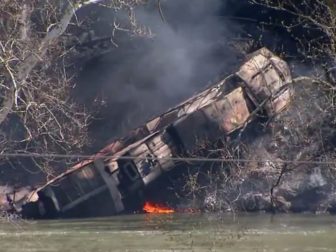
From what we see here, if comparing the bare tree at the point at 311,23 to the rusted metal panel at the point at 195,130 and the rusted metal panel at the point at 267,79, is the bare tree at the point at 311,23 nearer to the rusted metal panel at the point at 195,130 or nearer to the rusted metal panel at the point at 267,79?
the rusted metal panel at the point at 267,79

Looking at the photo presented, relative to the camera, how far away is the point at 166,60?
30.2 meters

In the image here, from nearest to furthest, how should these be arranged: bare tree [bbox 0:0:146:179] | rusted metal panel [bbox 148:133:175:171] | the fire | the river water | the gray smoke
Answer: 1. the river water
2. bare tree [bbox 0:0:146:179]
3. rusted metal panel [bbox 148:133:175:171]
4. the fire
5. the gray smoke

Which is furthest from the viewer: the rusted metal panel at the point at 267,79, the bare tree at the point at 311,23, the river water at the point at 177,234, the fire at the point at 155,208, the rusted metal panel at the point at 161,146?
the fire at the point at 155,208

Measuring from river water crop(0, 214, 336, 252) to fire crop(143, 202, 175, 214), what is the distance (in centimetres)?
127

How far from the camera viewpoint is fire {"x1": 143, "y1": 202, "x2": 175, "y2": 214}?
27.2m

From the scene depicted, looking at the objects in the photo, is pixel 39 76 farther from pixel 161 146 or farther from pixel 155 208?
pixel 155 208

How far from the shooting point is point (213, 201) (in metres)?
25.5

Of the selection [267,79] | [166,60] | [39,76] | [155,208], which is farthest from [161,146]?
[166,60]

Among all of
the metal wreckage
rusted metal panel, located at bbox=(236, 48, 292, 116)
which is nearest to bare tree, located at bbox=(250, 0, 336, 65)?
rusted metal panel, located at bbox=(236, 48, 292, 116)

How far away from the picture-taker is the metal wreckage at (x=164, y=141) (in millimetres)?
25703

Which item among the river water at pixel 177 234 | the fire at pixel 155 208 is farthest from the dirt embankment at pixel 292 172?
the fire at pixel 155 208

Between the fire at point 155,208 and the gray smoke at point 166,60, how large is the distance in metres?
3.02

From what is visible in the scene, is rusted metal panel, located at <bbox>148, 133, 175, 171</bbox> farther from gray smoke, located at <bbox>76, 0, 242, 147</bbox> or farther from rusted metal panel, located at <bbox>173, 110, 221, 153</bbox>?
gray smoke, located at <bbox>76, 0, 242, 147</bbox>

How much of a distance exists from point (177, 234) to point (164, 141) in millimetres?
5009
